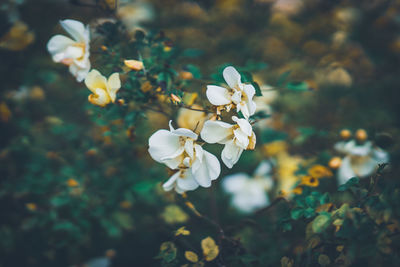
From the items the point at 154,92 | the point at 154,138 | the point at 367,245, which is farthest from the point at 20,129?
the point at 367,245

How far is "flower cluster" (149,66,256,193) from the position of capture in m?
0.64

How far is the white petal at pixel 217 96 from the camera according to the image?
65cm

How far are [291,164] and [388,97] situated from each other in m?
0.87

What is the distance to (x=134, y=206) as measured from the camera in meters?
1.50

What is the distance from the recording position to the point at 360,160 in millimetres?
1116

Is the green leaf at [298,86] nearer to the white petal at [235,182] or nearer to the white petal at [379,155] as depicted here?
the white petal at [379,155]

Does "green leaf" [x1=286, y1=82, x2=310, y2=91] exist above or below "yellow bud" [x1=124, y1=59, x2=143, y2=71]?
above

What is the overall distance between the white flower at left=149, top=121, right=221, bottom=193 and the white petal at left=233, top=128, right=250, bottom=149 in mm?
87

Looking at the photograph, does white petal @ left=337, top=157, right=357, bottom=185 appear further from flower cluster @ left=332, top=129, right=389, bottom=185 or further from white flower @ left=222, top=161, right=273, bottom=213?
white flower @ left=222, top=161, right=273, bottom=213

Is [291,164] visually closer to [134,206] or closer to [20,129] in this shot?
[134,206]

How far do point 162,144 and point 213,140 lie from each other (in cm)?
14

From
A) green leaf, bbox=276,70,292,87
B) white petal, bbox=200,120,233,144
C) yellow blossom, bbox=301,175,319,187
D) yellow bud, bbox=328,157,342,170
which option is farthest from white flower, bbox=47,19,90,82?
yellow bud, bbox=328,157,342,170

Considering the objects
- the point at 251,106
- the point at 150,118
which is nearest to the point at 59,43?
the point at 251,106

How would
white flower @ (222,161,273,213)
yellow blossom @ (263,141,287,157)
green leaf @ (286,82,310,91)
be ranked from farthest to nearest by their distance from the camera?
yellow blossom @ (263,141,287,157), white flower @ (222,161,273,213), green leaf @ (286,82,310,91)
